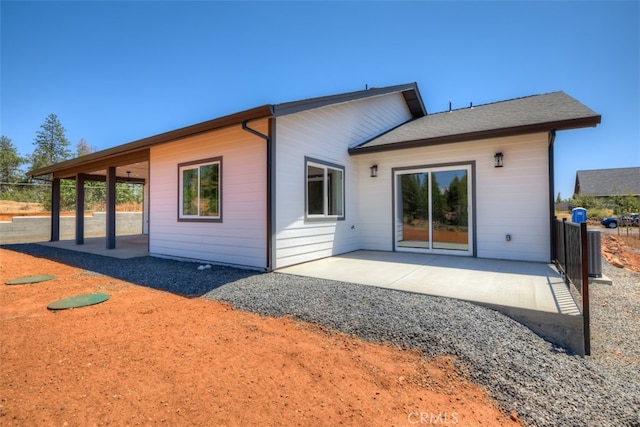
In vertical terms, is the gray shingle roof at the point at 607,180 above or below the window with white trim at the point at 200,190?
above

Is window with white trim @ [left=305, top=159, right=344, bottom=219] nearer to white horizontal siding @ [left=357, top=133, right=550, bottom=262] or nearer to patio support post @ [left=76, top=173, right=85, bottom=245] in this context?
white horizontal siding @ [left=357, top=133, right=550, bottom=262]

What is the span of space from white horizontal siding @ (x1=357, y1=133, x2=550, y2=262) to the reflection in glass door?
28cm

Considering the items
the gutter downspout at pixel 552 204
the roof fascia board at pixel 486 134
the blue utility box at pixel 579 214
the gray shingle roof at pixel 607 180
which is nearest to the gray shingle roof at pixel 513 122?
the roof fascia board at pixel 486 134

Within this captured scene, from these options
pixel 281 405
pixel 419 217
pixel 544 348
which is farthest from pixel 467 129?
pixel 281 405

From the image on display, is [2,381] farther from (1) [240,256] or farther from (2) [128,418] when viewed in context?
(1) [240,256]

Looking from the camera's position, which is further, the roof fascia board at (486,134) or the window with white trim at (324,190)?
the window with white trim at (324,190)

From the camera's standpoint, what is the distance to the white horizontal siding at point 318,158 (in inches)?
232

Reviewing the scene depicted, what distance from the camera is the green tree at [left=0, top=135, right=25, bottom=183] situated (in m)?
21.8

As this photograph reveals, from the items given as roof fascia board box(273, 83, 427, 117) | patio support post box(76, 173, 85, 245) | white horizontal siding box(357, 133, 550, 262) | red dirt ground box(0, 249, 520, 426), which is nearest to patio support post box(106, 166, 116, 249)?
patio support post box(76, 173, 85, 245)

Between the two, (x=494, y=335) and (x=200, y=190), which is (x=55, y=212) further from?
(x=494, y=335)

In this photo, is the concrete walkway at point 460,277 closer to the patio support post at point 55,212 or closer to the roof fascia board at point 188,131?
the roof fascia board at point 188,131

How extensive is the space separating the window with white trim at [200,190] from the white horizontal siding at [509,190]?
193 inches

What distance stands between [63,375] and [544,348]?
4.17 metres

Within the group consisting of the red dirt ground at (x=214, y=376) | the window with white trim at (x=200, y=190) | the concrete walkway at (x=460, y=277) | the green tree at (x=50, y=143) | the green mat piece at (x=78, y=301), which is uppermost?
the green tree at (x=50, y=143)
